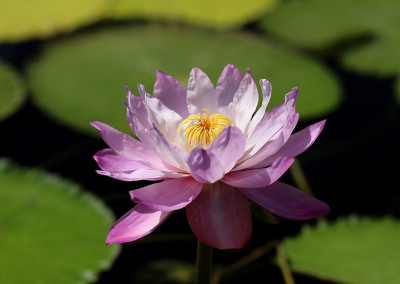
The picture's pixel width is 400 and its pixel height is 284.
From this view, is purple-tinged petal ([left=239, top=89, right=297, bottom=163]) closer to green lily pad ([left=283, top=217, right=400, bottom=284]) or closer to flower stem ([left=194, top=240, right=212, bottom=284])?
flower stem ([left=194, top=240, right=212, bottom=284])

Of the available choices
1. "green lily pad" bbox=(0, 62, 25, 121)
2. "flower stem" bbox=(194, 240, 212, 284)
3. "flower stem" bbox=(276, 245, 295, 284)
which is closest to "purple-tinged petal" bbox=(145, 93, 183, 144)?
"flower stem" bbox=(194, 240, 212, 284)

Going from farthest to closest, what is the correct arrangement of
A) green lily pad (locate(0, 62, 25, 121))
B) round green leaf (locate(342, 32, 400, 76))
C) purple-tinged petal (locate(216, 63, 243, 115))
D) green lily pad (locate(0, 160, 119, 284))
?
round green leaf (locate(342, 32, 400, 76)), green lily pad (locate(0, 62, 25, 121)), green lily pad (locate(0, 160, 119, 284)), purple-tinged petal (locate(216, 63, 243, 115))

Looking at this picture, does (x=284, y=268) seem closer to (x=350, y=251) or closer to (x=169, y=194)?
(x=350, y=251)

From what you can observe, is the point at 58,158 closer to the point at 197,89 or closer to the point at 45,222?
the point at 45,222

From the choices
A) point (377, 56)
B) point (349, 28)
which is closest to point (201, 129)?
point (377, 56)

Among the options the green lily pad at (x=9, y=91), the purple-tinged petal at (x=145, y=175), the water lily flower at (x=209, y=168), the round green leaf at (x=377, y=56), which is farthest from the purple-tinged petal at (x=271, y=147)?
the round green leaf at (x=377, y=56)

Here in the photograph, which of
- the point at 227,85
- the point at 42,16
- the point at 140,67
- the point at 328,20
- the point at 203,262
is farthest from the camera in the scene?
the point at 328,20

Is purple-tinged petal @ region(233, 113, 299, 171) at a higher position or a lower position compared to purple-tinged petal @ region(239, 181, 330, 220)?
higher

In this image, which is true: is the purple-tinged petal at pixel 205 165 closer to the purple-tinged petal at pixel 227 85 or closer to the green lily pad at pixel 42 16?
the purple-tinged petal at pixel 227 85
